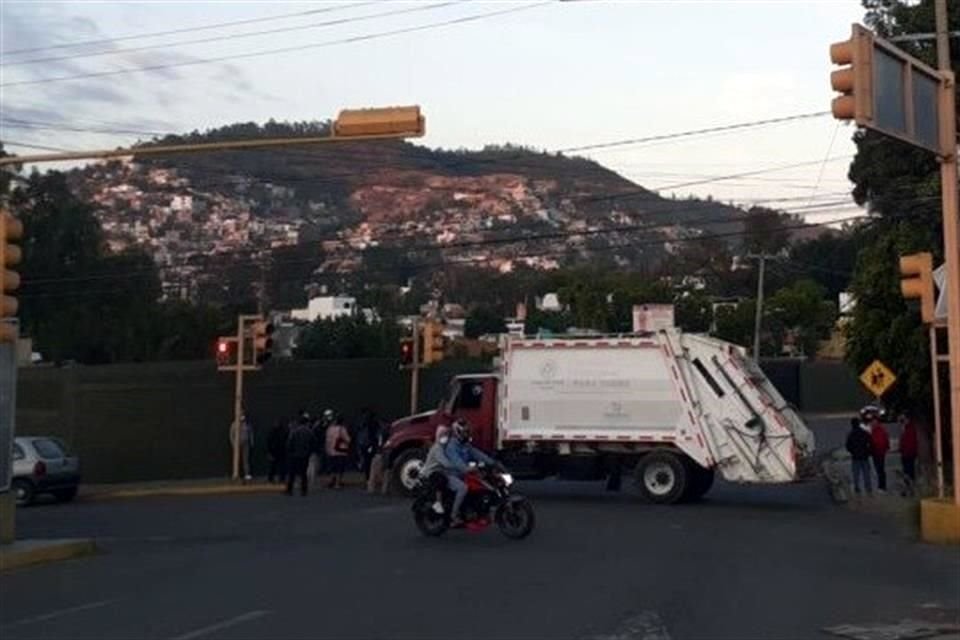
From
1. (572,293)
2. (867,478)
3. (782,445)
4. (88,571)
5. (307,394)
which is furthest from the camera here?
(572,293)

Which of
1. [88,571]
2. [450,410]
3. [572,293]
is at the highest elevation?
[572,293]

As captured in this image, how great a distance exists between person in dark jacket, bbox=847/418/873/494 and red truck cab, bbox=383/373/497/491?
22.4 feet

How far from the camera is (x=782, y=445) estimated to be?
1131 inches

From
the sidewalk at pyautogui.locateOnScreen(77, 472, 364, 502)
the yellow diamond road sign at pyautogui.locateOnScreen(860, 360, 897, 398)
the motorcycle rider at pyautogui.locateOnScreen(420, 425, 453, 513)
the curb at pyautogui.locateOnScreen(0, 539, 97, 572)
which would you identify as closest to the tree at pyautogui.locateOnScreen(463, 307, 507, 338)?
the sidewalk at pyautogui.locateOnScreen(77, 472, 364, 502)

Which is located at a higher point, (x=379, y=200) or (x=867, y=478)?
(x=379, y=200)

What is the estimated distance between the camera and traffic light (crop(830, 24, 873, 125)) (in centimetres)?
1611

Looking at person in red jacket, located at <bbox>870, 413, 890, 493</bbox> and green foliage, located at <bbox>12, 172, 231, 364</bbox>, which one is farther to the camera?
green foliage, located at <bbox>12, 172, 231, 364</bbox>

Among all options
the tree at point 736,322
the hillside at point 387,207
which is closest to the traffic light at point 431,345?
the tree at point 736,322

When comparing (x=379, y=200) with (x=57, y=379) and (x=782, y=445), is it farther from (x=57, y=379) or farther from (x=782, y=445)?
(x=782, y=445)

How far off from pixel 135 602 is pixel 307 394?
27814mm

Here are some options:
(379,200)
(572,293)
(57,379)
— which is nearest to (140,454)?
(57,379)

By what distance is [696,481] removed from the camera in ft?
97.5

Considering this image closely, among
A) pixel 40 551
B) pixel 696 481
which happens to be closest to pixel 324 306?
pixel 696 481

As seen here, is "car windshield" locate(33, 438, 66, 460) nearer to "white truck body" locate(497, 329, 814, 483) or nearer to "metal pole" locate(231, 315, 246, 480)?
"metal pole" locate(231, 315, 246, 480)
